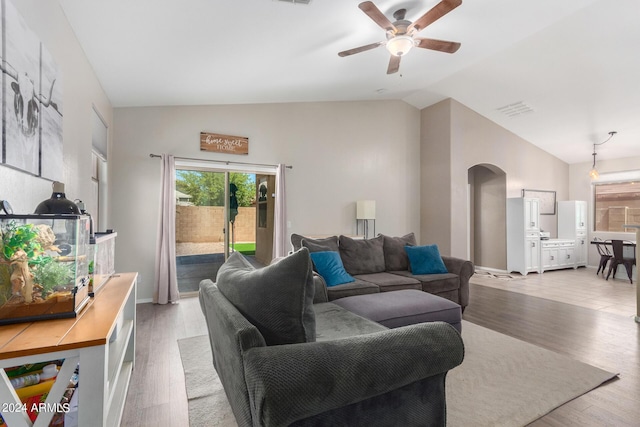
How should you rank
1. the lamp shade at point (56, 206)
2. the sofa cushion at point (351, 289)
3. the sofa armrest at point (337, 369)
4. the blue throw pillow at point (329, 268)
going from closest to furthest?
the sofa armrest at point (337, 369), the lamp shade at point (56, 206), the sofa cushion at point (351, 289), the blue throw pillow at point (329, 268)

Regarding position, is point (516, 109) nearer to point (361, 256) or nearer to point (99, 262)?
point (361, 256)

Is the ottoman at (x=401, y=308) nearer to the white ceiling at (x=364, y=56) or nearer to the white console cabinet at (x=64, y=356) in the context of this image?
the white console cabinet at (x=64, y=356)

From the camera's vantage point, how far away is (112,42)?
2654mm

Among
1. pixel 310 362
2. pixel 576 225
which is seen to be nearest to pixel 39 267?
pixel 310 362

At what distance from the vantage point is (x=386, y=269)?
4.02 metres

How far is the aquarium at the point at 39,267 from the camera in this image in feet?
3.75

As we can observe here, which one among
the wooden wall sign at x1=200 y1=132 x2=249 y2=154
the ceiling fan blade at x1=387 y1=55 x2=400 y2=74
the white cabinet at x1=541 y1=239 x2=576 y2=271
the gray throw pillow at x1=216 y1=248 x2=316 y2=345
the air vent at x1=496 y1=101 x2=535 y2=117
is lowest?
the white cabinet at x1=541 y1=239 x2=576 y2=271

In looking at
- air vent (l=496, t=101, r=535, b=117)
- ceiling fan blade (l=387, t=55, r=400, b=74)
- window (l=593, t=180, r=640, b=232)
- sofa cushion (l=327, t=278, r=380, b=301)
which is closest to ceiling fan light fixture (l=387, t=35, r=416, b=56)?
ceiling fan blade (l=387, t=55, r=400, b=74)

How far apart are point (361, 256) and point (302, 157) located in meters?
2.35

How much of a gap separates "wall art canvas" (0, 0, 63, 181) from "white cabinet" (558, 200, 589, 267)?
951 cm

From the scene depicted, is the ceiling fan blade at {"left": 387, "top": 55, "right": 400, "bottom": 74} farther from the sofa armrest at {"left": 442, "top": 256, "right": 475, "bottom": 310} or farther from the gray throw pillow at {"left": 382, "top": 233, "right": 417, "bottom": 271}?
the sofa armrest at {"left": 442, "top": 256, "right": 475, "bottom": 310}

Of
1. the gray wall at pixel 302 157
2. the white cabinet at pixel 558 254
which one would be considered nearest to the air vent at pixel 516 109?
the gray wall at pixel 302 157

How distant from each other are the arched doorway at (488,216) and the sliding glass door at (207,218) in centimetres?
533

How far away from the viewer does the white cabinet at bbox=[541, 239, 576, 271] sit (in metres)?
6.91
